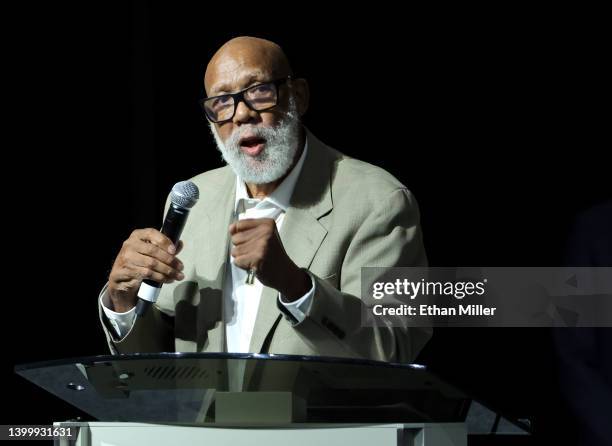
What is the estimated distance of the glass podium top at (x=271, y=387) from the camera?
1449 mm

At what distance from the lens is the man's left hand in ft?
6.17

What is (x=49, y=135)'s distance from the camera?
335cm

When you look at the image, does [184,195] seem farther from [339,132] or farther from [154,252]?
[339,132]

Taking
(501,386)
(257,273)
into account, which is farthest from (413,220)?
(501,386)

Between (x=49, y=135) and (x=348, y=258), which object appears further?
(x=49, y=135)

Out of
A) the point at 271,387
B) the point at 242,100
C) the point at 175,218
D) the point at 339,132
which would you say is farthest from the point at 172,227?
the point at 339,132

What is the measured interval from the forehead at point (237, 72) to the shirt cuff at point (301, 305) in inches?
26.9

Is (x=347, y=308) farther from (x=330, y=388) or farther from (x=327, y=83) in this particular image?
(x=327, y=83)

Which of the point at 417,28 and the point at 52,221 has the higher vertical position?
the point at 417,28

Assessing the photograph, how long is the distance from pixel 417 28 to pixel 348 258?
3.43 ft

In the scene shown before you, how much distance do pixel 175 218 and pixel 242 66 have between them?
0.58m

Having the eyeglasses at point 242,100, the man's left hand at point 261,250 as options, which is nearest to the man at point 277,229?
the eyeglasses at point 242,100

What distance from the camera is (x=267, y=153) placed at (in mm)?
2471

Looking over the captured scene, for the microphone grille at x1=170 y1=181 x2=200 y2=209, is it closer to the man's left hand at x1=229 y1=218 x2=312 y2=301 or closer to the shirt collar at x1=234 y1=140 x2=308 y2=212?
the man's left hand at x1=229 y1=218 x2=312 y2=301
